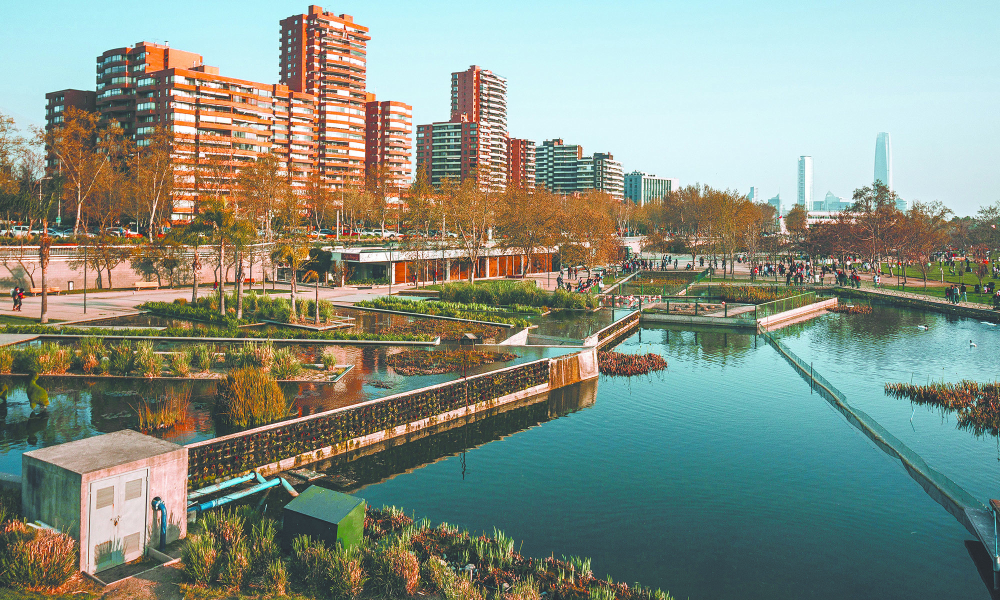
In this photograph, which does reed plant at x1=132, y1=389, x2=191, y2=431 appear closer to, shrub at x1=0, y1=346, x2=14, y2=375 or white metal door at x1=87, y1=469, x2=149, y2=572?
shrub at x1=0, y1=346, x2=14, y2=375

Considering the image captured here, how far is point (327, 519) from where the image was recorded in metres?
11.4

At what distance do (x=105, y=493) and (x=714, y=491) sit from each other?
12.9 meters

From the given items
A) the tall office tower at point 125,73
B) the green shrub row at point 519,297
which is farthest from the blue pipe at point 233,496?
the tall office tower at point 125,73

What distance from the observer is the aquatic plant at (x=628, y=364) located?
30.9 metres

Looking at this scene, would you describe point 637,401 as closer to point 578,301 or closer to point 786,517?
point 786,517

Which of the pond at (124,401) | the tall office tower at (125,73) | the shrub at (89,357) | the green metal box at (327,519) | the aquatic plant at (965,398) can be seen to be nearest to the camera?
the green metal box at (327,519)

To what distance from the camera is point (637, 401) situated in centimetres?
2581

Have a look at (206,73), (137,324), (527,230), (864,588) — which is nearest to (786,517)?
(864,588)

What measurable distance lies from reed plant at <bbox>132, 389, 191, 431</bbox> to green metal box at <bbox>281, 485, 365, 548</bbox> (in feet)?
26.9

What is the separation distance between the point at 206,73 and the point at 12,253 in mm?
82571

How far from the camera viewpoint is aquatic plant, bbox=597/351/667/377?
101ft

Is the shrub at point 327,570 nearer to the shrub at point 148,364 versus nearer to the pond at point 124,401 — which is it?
the pond at point 124,401

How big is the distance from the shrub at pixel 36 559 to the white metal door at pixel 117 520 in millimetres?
343

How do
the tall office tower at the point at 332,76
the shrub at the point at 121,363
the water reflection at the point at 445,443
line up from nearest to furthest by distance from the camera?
the water reflection at the point at 445,443 < the shrub at the point at 121,363 < the tall office tower at the point at 332,76
